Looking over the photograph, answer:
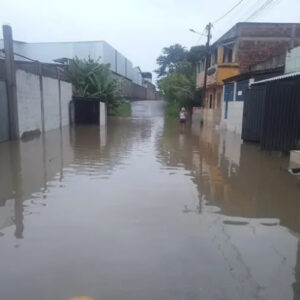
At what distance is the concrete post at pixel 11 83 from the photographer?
12.8 metres

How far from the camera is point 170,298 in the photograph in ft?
10.2

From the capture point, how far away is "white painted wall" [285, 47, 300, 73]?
1435 centimetres

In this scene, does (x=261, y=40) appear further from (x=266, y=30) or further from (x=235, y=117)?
(x=235, y=117)

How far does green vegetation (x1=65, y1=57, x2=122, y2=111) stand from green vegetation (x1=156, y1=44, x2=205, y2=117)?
39.0 feet

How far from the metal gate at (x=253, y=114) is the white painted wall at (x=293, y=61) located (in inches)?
93.3

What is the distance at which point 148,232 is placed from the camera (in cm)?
459

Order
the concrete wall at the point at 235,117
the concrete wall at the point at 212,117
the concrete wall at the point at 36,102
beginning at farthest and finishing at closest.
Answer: the concrete wall at the point at 212,117 < the concrete wall at the point at 235,117 < the concrete wall at the point at 36,102

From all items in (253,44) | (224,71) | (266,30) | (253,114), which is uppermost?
(266,30)

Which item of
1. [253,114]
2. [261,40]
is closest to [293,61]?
[253,114]

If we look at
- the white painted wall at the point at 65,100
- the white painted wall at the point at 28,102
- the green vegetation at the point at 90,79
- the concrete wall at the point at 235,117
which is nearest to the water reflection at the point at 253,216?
the white painted wall at the point at 28,102

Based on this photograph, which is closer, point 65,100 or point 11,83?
point 11,83

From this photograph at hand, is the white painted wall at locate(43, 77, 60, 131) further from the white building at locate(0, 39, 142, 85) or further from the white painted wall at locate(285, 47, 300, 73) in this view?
the white building at locate(0, 39, 142, 85)

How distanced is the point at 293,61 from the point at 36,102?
1190cm

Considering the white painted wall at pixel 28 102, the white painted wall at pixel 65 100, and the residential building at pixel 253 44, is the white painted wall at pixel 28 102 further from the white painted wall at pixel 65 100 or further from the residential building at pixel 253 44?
the residential building at pixel 253 44
